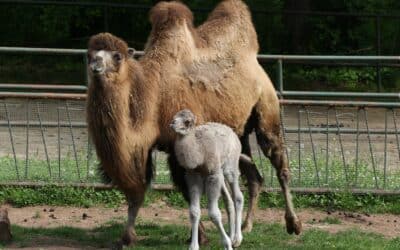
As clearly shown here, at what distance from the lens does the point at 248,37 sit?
955 centimetres

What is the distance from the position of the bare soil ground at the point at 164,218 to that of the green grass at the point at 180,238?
307mm

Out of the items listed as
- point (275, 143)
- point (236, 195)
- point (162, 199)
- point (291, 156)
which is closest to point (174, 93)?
point (236, 195)

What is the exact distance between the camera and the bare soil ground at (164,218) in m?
9.73

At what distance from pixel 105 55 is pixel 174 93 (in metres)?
0.94

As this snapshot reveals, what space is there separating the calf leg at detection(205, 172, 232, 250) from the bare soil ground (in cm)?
198

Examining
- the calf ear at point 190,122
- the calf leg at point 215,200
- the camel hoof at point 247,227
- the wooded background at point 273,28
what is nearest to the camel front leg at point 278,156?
the camel hoof at point 247,227

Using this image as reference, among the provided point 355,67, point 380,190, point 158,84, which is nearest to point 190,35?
point 158,84

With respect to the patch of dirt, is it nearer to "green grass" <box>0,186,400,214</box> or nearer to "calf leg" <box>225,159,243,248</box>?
"calf leg" <box>225,159,243,248</box>

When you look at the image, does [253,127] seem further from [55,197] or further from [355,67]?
[355,67]

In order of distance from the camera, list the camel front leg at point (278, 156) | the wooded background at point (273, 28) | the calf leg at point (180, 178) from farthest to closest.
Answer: the wooded background at point (273, 28), the camel front leg at point (278, 156), the calf leg at point (180, 178)

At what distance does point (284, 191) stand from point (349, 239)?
0.96 m

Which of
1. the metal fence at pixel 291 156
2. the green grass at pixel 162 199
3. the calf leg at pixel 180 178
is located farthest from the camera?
the metal fence at pixel 291 156

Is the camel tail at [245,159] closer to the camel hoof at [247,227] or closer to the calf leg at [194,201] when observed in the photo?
the camel hoof at [247,227]

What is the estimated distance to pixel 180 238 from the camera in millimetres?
8953
